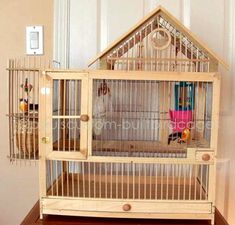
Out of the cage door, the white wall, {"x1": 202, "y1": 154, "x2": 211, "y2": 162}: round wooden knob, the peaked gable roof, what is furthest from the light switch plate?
{"x1": 202, "y1": 154, "x2": 211, "y2": 162}: round wooden knob

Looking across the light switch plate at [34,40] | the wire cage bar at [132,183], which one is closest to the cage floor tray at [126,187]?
the wire cage bar at [132,183]

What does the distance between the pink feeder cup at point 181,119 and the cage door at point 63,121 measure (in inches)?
11.1

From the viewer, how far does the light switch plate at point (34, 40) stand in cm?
129

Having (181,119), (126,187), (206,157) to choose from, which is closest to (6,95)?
(126,187)

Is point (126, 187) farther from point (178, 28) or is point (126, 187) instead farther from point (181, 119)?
point (178, 28)

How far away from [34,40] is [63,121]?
1.57ft

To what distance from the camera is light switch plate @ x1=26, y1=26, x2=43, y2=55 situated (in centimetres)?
129

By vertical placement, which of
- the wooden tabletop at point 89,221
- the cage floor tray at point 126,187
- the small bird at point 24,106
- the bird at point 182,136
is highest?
the small bird at point 24,106

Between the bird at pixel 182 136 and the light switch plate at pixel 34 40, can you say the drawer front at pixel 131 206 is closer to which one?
the bird at pixel 182 136

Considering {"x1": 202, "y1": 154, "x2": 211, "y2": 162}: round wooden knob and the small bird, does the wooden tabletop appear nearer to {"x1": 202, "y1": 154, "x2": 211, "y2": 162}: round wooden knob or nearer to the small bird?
{"x1": 202, "y1": 154, "x2": 211, "y2": 162}: round wooden knob

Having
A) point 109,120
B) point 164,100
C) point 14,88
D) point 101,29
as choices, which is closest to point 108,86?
point 109,120

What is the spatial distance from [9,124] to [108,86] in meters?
0.49

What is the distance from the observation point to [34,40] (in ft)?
4.23

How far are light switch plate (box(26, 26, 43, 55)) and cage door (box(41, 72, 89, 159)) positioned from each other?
1.12ft
